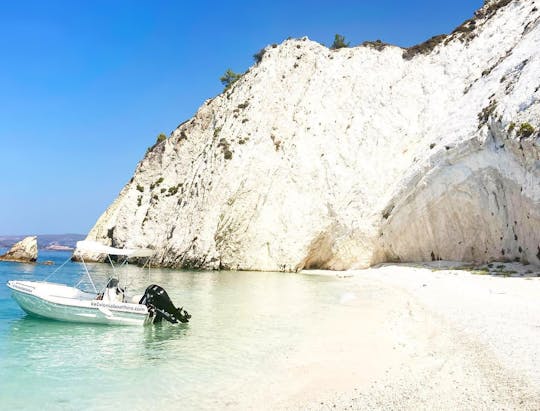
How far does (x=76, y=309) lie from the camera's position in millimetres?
17312

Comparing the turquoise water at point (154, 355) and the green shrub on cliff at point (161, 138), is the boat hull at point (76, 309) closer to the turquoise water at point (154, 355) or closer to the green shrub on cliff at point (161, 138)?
the turquoise water at point (154, 355)

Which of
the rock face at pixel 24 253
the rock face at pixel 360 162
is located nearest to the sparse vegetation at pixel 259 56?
the rock face at pixel 360 162

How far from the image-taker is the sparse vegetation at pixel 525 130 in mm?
22422

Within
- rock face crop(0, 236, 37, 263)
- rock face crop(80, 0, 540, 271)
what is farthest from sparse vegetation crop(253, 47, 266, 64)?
rock face crop(0, 236, 37, 263)

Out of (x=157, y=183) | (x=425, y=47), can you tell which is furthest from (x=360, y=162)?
(x=157, y=183)

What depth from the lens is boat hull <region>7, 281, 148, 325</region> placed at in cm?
1694

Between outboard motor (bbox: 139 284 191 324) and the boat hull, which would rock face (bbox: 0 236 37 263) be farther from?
outboard motor (bbox: 139 284 191 324)

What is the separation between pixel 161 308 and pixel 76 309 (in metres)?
3.02

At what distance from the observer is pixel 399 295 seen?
22.4 metres

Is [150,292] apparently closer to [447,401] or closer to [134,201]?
[447,401]

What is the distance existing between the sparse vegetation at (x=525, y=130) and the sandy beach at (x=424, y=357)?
690cm

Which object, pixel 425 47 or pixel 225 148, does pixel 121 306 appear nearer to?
pixel 225 148

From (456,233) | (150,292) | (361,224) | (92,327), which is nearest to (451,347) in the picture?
(150,292)

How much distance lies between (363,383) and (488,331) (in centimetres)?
430
